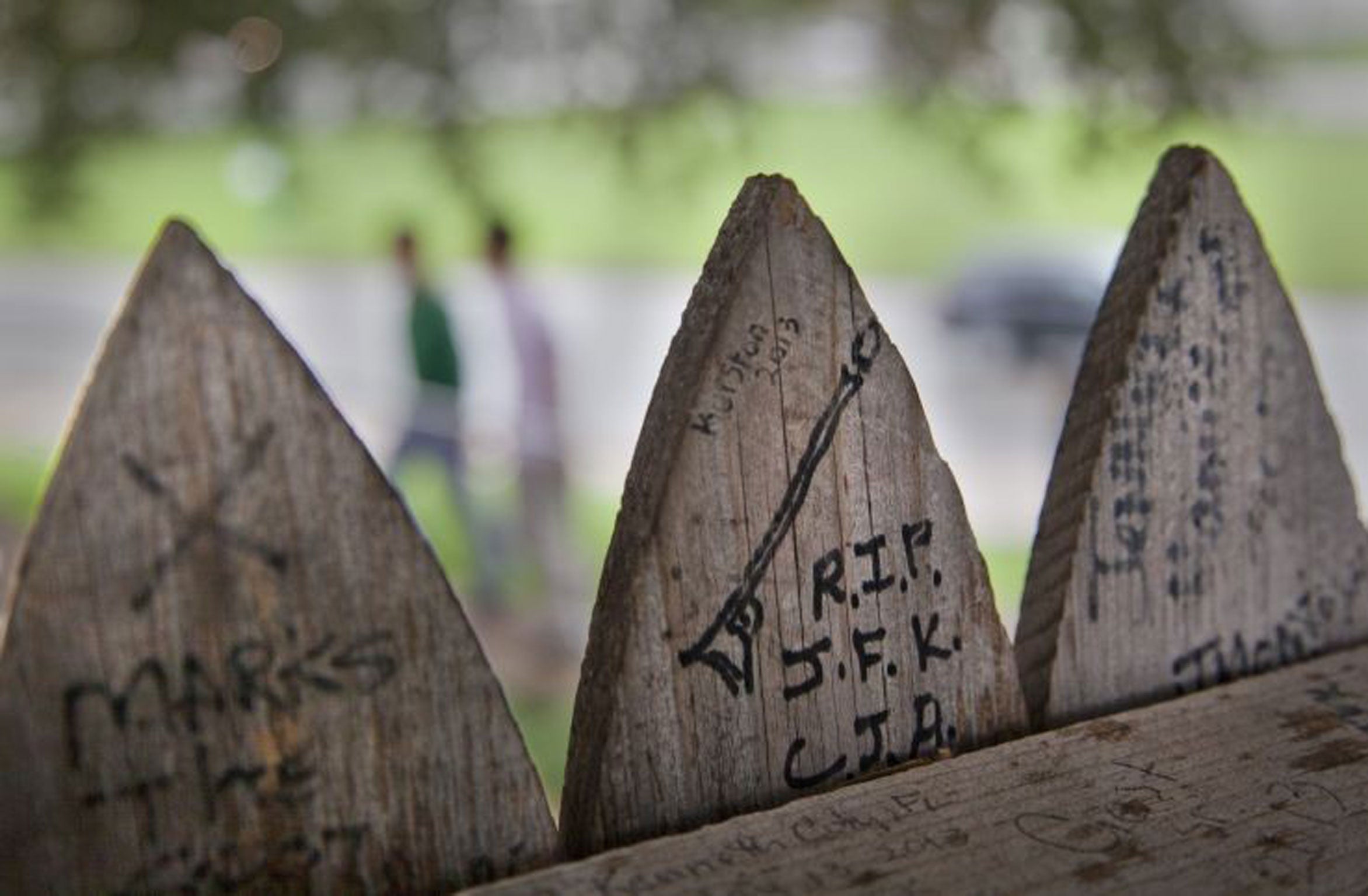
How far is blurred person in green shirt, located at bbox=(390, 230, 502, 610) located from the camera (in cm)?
566

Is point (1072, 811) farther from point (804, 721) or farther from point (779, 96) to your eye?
point (779, 96)

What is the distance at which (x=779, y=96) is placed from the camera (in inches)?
167

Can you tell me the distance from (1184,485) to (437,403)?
15.5ft

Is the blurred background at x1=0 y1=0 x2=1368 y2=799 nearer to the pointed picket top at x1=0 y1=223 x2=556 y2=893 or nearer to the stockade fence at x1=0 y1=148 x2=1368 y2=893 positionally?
the stockade fence at x1=0 y1=148 x2=1368 y2=893

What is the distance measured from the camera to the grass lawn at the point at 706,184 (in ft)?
12.4

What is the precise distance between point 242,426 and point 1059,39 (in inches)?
113

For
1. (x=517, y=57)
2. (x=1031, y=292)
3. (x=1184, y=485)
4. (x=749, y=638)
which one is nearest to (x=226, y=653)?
(x=749, y=638)

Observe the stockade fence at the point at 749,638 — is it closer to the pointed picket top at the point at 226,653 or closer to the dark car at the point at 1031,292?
the pointed picket top at the point at 226,653

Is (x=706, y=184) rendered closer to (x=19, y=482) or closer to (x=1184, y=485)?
(x=1184, y=485)

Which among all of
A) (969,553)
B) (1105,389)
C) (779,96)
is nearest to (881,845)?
(969,553)

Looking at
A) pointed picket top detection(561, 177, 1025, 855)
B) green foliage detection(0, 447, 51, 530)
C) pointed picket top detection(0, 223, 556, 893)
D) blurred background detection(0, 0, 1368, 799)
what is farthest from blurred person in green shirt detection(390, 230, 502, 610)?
pointed picket top detection(0, 223, 556, 893)

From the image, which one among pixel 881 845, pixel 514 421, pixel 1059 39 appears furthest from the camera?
pixel 514 421

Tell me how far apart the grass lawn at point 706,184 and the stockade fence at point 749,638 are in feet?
7.65

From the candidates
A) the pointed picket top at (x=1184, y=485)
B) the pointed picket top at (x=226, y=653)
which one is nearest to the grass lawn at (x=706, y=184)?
the pointed picket top at (x=1184, y=485)
